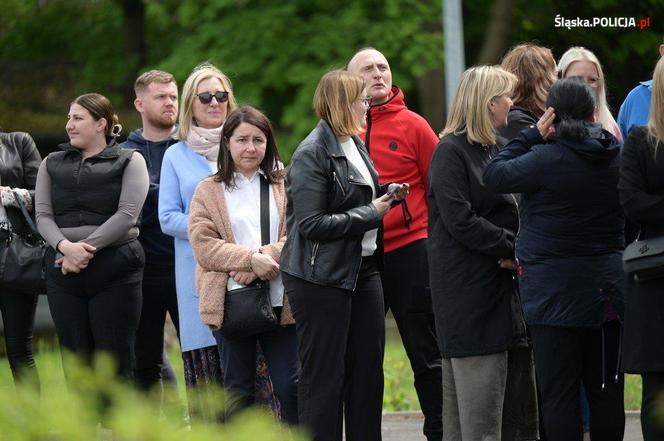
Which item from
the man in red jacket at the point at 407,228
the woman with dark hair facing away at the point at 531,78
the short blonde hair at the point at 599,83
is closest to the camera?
the short blonde hair at the point at 599,83

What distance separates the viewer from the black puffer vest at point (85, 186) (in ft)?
21.6

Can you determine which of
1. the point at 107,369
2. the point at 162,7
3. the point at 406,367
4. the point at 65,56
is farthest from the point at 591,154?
the point at 65,56

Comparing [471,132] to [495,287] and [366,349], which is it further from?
[366,349]

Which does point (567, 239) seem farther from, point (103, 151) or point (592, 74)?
point (103, 151)

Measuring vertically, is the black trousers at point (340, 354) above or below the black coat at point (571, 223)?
below

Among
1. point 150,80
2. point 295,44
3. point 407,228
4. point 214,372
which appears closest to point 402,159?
point 407,228

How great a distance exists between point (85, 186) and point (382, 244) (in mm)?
1742

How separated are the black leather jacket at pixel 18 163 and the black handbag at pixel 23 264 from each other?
11 cm

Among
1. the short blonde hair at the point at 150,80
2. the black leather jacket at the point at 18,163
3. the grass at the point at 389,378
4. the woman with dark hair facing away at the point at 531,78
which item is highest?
the short blonde hair at the point at 150,80

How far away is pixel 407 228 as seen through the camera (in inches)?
250

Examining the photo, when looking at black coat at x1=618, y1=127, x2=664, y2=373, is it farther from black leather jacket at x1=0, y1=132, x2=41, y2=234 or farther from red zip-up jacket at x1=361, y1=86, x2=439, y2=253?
black leather jacket at x1=0, y1=132, x2=41, y2=234

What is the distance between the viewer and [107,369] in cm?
243

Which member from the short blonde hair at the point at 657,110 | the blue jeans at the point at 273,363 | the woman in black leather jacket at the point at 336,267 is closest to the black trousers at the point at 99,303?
the blue jeans at the point at 273,363

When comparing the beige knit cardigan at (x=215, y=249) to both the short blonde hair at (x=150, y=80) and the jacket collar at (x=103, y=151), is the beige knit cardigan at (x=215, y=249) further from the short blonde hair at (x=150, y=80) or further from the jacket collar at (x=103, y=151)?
the short blonde hair at (x=150, y=80)
